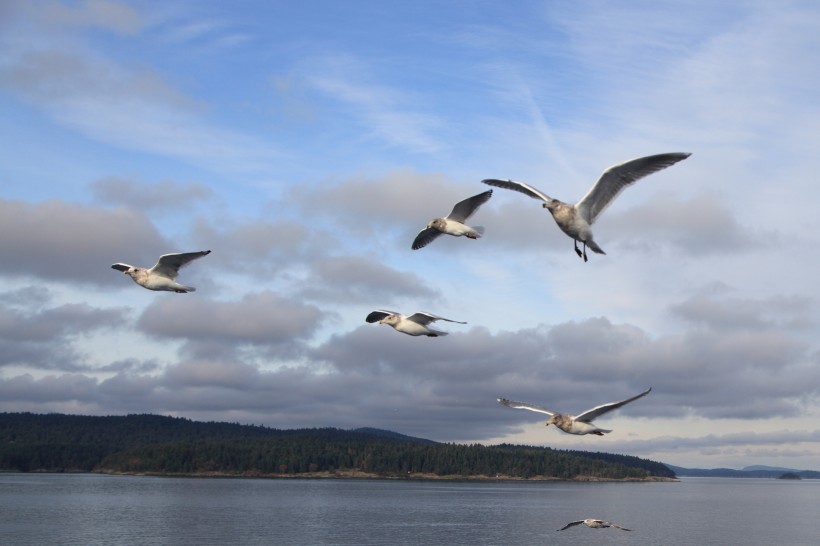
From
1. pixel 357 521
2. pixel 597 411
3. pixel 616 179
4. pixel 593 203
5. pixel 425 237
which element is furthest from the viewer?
pixel 357 521

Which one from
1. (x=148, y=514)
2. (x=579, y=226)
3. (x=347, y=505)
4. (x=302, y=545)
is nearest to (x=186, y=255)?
(x=579, y=226)

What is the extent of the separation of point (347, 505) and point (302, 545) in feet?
241

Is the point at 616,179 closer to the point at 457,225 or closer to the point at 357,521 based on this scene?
the point at 457,225

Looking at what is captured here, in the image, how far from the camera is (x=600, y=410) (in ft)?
103

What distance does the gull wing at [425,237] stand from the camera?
119 feet

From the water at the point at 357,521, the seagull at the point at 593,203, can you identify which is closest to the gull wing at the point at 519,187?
the seagull at the point at 593,203

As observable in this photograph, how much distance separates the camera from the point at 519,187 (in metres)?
29.1

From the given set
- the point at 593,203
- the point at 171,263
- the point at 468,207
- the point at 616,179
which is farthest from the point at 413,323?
the point at 616,179

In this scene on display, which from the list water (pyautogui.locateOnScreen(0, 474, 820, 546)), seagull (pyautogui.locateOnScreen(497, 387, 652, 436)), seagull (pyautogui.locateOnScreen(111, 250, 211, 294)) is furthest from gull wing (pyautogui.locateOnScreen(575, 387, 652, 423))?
water (pyautogui.locateOnScreen(0, 474, 820, 546))

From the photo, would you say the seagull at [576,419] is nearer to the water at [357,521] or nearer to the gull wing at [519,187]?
the gull wing at [519,187]

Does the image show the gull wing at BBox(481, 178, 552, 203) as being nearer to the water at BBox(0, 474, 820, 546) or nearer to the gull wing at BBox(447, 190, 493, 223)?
the gull wing at BBox(447, 190, 493, 223)

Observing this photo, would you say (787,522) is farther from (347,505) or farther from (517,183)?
(517,183)

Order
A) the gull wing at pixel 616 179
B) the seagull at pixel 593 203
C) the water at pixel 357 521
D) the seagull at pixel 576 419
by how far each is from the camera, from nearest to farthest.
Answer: the gull wing at pixel 616 179 < the seagull at pixel 593 203 < the seagull at pixel 576 419 < the water at pixel 357 521

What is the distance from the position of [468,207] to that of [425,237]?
217 cm
